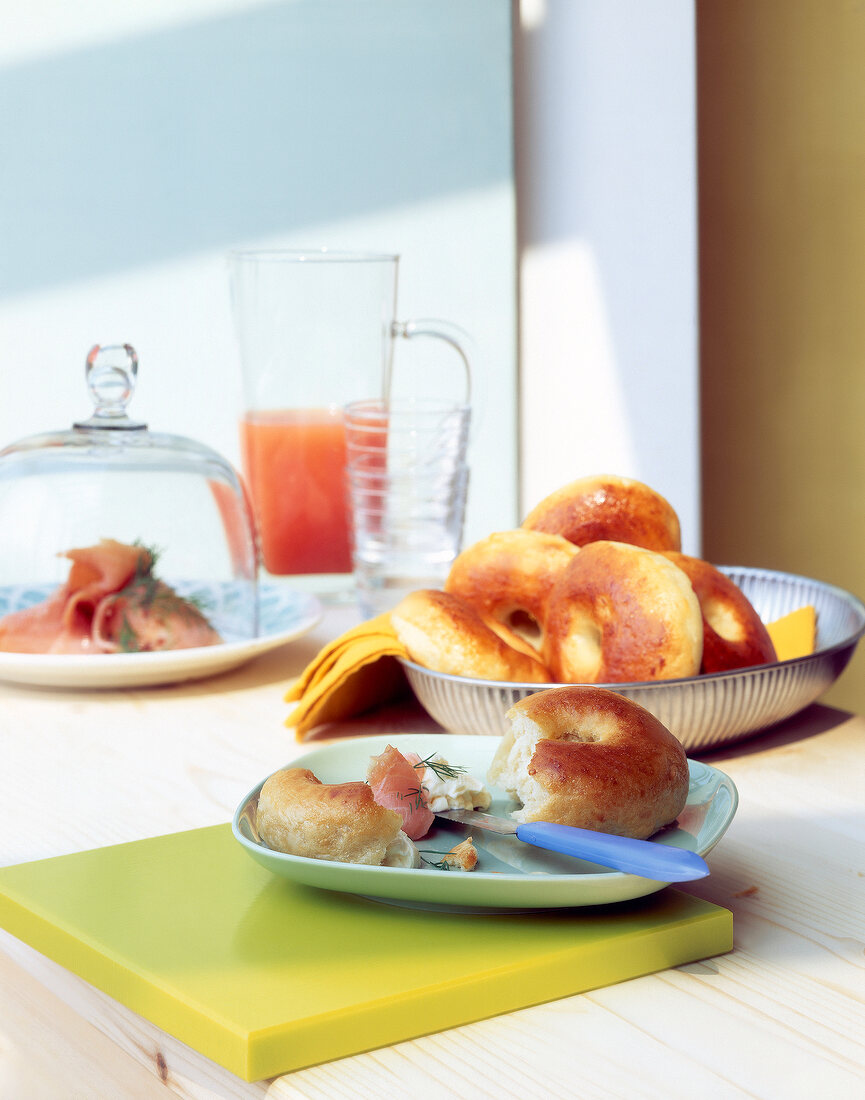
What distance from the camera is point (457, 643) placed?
0.85 meters

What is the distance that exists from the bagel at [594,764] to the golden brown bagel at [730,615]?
0.88 ft

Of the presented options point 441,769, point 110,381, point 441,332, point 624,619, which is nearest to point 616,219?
point 441,332

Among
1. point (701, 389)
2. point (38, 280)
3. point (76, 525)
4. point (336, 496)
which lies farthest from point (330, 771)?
point (701, 389)

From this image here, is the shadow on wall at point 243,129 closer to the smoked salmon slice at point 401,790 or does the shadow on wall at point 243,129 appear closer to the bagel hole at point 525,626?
the bagel hole at point 525,626

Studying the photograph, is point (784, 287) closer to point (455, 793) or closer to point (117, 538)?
point (117, 538)

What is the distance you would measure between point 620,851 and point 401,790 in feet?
0.42

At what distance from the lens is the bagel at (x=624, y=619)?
0.79 meters

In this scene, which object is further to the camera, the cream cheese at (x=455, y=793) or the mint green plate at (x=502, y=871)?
the cream cheese at (x=455, y=793)

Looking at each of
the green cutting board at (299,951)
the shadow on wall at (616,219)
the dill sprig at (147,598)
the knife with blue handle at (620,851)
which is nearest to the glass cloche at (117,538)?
the dill sprig at (147,598)

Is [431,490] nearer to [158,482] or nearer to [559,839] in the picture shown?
[158,482]

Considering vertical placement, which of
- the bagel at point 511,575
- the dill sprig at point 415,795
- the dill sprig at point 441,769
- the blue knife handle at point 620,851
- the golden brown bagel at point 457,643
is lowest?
the blue knife handle at point 620,851

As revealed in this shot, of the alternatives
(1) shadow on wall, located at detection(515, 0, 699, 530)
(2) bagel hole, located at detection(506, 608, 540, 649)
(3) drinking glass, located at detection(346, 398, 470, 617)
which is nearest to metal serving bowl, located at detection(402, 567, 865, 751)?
(2) bagel hole, located at detection(506, 608, 540, 649)

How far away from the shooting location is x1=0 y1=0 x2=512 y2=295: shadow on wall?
176cm

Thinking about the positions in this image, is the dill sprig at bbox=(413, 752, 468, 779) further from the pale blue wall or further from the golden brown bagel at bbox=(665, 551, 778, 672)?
the pale blue wall
